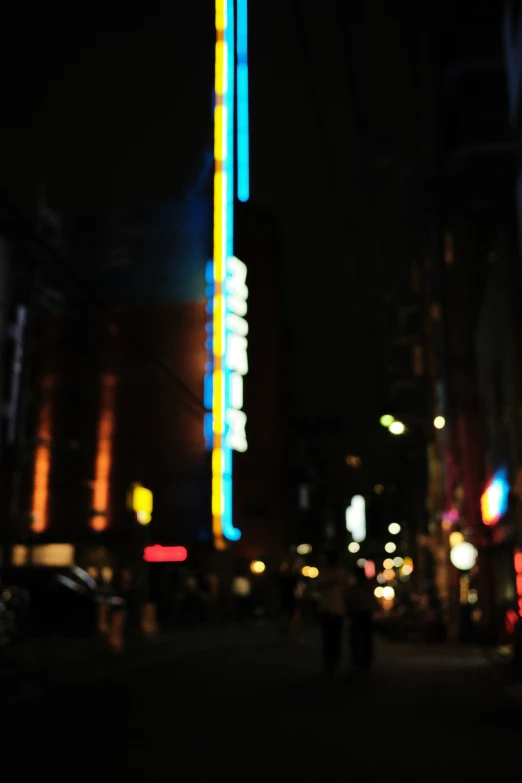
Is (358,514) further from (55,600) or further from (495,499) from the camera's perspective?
(55,600)

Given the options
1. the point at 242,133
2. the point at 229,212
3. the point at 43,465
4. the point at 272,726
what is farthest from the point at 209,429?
the point at 272,726

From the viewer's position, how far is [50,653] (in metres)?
15.9

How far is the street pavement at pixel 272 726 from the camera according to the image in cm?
597

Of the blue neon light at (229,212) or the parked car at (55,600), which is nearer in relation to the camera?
the parked car at (55,600)

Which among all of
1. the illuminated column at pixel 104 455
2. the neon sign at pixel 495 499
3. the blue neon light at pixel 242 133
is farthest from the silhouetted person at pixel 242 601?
the blue neon light at pixel 242 133

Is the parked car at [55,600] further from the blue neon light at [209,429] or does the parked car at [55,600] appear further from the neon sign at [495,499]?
the blue neon light at [209,429]

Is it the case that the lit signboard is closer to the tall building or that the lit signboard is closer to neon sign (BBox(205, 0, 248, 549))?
the tall building

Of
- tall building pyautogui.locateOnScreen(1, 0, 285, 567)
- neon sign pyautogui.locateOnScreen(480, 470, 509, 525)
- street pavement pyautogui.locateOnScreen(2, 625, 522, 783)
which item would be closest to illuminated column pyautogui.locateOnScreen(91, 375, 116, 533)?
tall building pyautogui.locateOnScreen(1, 0, 285, 567)

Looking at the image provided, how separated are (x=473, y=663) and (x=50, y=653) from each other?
745cm

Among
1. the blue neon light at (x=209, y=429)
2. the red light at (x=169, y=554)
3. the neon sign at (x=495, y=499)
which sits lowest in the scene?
the neon sign at (x=495, y=499)

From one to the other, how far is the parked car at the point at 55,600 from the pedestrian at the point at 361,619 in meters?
8.18

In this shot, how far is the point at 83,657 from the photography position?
15328 mm

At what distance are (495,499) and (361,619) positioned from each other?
25.4 feet

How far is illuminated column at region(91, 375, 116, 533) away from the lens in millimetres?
42656
